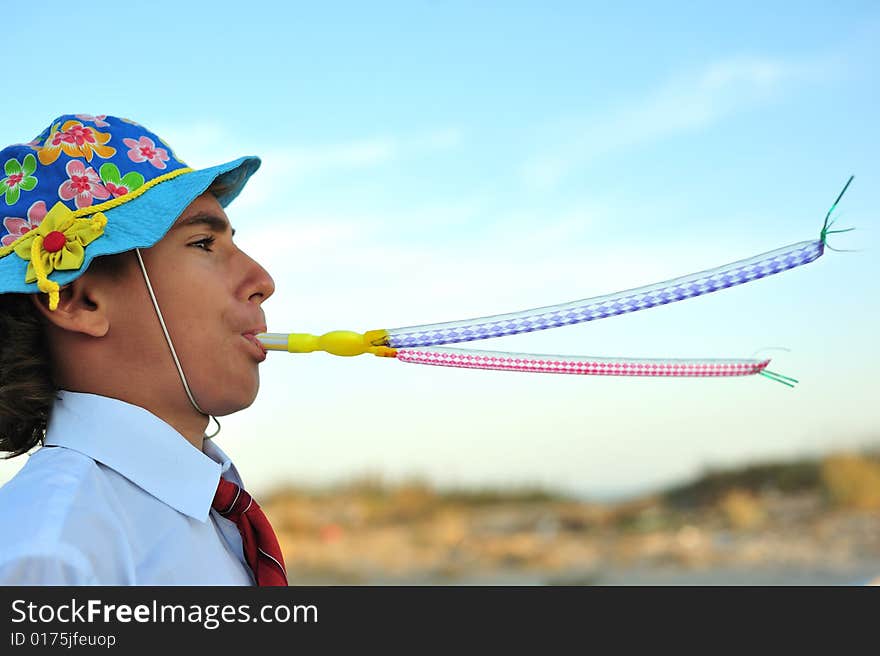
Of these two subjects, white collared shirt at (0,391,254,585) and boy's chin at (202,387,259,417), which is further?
boy's chin at (202,387,259,417)

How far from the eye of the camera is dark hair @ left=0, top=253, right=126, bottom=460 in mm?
1752

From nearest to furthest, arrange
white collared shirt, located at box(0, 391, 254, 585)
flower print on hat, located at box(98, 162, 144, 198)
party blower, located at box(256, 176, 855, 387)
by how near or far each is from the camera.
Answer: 1. white collared shirt, located at box(0, 391, 254, 585)
2. party blower, located at box(256, 176, 855, 387)
3. flower print on hat, located at box(98, 162, 144, 198)

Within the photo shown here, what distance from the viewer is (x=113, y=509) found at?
153 centimetres

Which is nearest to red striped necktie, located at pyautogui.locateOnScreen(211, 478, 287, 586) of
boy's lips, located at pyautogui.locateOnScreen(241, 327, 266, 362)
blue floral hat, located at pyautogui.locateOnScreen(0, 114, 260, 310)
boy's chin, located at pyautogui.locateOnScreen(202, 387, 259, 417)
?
boy's chin, located at pyautogui.locateOnScreen(202, 387, 259, 417)

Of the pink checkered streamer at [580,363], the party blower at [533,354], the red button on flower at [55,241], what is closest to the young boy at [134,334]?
the red button on flower at [55,241]

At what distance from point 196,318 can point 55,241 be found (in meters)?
0.28

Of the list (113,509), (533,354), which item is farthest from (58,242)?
(533,354)

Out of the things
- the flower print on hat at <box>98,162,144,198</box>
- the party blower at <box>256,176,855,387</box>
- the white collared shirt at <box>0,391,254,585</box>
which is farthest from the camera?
the flower print on hat at <box>98,162,144,198</box>

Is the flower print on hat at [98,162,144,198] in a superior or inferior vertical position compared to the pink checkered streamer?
superior

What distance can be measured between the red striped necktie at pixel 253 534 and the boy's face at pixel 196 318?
6.6 inches

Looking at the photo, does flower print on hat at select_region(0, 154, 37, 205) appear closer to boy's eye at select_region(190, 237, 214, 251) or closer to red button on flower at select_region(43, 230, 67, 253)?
red button on flower at select_region(43, 230, 67, 253)

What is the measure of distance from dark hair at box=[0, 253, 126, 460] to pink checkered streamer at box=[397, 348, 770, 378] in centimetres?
63
